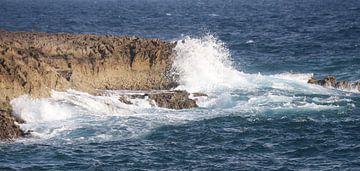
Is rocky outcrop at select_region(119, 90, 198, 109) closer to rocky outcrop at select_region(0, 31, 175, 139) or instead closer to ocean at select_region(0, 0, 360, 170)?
ocean at select_region(0, 0, 360, 170)

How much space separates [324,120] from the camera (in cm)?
3250

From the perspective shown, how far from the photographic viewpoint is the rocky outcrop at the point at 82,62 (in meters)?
32.7

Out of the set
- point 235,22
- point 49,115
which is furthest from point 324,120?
point 235,22

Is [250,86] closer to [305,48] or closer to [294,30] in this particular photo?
[305,48]

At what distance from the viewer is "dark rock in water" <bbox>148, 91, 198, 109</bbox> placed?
1378 inches

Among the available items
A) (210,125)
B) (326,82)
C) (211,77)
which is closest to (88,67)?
(211,77)

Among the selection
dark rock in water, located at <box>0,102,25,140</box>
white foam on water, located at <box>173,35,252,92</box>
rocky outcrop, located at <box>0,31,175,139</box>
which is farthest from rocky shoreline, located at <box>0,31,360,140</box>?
dark rock in water, located at <box>0,102,25,140</box>

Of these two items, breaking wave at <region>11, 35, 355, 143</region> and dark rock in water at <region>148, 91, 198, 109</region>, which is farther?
dark rock in water at <region>148, 91, 198, 109</region>

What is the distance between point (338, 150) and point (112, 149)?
30.4 feet

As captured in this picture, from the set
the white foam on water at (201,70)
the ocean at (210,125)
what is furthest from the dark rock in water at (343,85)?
the white foam on water at (201,70)

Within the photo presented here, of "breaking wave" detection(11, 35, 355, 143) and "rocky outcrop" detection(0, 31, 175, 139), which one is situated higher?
"rocky outcrop" detection(0, 31, 175, 139)

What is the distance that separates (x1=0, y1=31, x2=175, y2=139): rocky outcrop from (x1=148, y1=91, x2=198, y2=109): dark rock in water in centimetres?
309

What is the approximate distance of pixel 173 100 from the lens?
116 feet

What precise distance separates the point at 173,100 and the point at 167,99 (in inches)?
12.7
